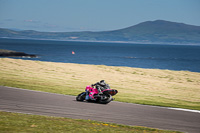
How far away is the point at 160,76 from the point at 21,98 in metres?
22.5

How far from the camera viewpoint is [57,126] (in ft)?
32.4

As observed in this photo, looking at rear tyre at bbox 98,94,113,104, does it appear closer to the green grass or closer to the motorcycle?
the motorcycle

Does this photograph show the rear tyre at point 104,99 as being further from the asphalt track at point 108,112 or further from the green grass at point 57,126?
the green grass at point 57,126

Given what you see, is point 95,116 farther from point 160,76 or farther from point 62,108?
point 160,76

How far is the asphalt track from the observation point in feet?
40.3

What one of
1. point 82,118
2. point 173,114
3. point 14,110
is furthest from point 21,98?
point 173,114

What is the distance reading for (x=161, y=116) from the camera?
544 inches

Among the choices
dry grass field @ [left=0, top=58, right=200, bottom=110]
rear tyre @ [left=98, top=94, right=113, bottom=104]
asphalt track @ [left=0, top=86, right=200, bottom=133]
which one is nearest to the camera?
asphalt track @ [left=0, top=86, right=200, bottom=133]

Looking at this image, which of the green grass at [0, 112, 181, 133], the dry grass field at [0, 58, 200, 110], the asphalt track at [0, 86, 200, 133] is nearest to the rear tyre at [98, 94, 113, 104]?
the asphalt track at [0, 86, 200, 133]

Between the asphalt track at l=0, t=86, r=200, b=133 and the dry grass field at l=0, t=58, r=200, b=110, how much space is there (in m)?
4.24

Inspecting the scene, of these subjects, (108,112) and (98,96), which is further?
(98,96)

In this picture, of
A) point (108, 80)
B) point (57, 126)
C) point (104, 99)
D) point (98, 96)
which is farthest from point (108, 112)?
point (108, 80)

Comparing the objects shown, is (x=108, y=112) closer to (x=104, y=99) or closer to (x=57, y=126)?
(x=104, y=99)

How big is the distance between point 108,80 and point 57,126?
1984 cm
